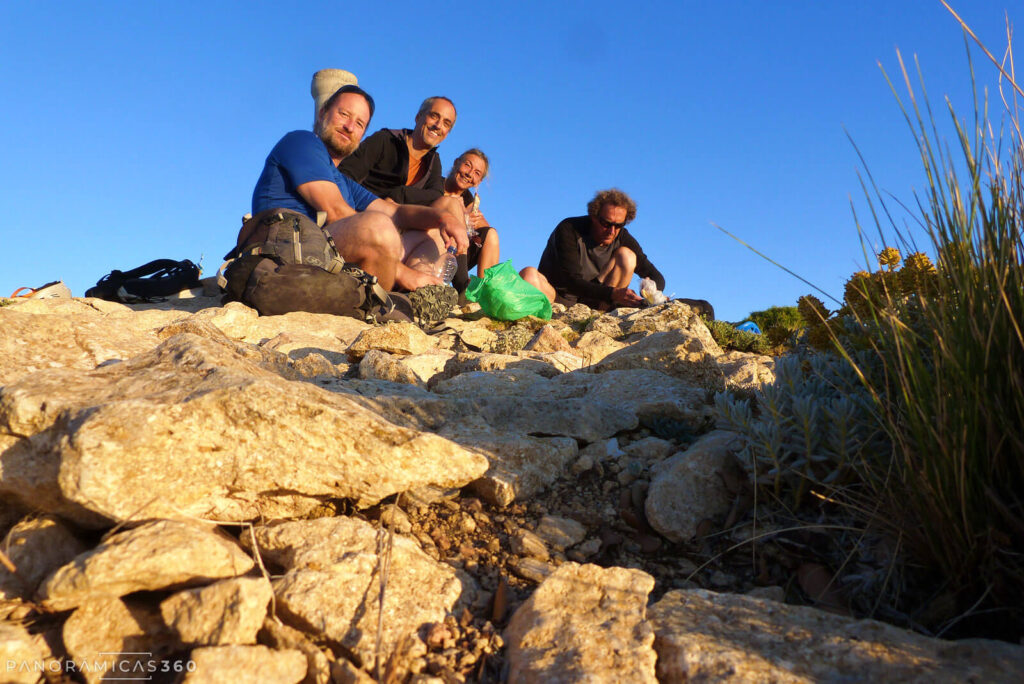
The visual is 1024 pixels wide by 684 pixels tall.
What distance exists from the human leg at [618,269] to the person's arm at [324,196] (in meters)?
4.43

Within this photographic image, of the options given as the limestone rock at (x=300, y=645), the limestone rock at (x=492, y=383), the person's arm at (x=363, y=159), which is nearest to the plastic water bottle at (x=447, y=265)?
the person's arm at (x=363, y=159)

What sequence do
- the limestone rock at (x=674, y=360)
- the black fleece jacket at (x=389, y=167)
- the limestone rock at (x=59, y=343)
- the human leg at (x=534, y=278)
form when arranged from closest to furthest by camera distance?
the limestone rock at (x=59, y=343) < the limestone rock at (x=674, y=360) < the human leg at (x=534, y=278) < the black fleece jacket at (x=389, y=167)

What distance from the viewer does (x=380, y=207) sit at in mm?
8070

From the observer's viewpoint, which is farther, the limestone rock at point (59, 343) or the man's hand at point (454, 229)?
the man's hand at point (454, 229)

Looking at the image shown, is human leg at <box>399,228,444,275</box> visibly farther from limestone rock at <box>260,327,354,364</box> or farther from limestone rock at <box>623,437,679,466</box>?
limestone rock at <box>623,437,679,466</box>

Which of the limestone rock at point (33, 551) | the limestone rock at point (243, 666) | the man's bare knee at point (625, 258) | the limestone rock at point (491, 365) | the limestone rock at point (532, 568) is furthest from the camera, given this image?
the man's bare knee at point (625, 258)

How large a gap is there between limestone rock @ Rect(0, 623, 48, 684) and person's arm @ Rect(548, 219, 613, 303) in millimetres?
8721

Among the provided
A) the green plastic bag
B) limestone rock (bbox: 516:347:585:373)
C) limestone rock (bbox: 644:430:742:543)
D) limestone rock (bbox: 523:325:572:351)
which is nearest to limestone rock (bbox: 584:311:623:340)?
the green plastic bag

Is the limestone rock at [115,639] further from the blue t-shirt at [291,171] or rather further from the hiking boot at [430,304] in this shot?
the blue t-shirt at [291,171]

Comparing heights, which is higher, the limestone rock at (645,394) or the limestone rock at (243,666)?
the limestone rock at (645,394)

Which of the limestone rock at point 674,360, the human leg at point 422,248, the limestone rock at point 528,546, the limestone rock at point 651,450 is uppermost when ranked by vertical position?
the human leg at point 422,248

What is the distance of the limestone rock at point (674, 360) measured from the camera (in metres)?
3.59

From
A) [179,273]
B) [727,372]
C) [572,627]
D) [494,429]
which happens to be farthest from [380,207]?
[572,627]

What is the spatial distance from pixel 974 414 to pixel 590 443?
1.29m
